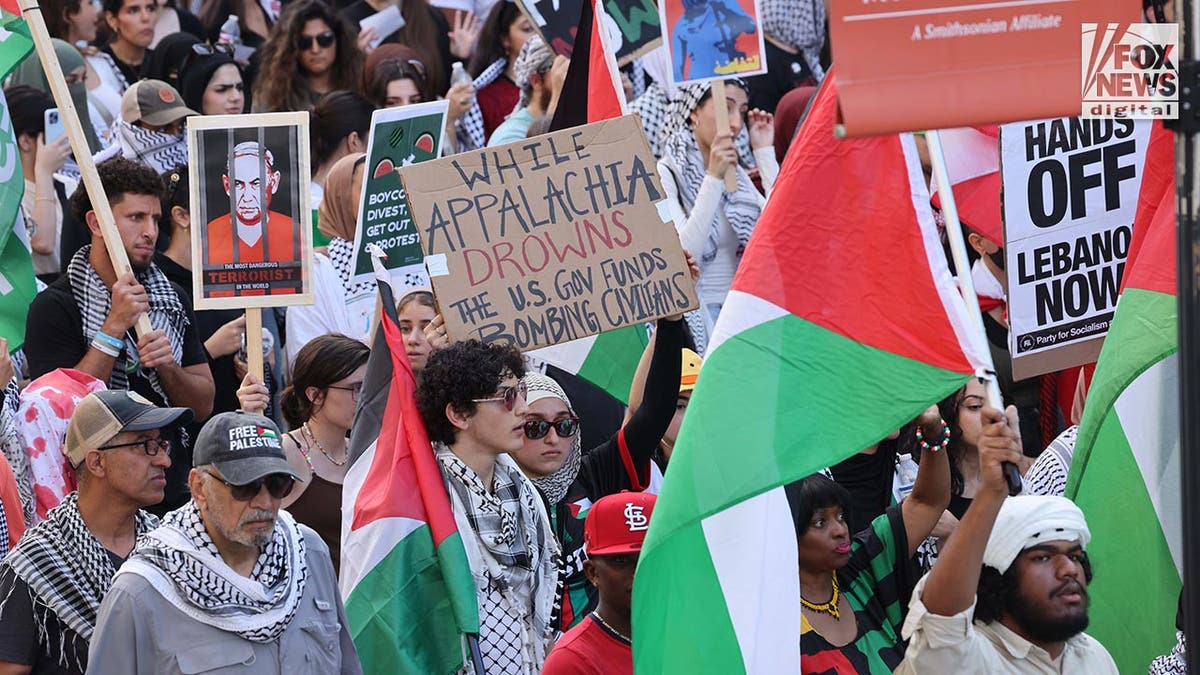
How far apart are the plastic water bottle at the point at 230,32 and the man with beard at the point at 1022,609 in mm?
6881

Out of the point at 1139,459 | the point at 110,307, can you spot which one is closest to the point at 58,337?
the point at 110,307

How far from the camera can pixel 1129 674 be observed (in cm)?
590

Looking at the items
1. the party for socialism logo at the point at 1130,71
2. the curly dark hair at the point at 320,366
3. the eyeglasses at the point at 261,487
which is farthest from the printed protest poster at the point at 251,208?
the party for socialism logo at the point at 1130,71

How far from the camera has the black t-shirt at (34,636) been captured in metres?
5.43

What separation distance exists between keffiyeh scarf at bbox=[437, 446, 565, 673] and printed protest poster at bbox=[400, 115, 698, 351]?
2.24 feet

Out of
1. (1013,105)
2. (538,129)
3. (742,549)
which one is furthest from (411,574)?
(538,129)

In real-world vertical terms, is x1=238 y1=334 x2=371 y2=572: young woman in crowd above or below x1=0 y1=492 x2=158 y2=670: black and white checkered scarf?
below

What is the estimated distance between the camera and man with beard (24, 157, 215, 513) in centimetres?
720

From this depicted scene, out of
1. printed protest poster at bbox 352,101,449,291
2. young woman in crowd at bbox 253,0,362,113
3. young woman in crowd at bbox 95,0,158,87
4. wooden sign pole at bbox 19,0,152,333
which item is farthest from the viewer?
young woman in crowd at bbox 95,0,158,87

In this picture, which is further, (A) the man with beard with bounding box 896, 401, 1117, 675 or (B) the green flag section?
(B) the green flag section

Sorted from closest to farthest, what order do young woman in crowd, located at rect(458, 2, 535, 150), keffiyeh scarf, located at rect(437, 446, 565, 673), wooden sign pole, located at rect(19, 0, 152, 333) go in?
keffiyeh scarf, located at rect(437, 446, 565, 673)
wooden sign pole, located at rect(19, 0, 152, 333)
young woman in crowd, located at rect(458, 2, 535, 150)

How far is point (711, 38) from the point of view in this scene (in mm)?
8641

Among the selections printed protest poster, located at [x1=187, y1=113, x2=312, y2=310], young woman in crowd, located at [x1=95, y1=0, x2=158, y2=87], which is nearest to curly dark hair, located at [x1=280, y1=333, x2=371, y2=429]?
printed protest poster, located at [x1=187, y1=113, x2=312, y2=310]

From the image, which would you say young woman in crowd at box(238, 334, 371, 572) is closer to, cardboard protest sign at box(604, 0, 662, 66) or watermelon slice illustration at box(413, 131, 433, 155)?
watermelon slice illustration at box(413, 131, 433, 155)
